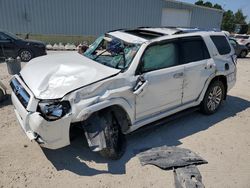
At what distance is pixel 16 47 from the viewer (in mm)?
10820

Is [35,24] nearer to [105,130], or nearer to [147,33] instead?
[147,33]

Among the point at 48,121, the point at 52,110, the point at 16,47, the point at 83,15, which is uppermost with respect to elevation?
the point at 83,15

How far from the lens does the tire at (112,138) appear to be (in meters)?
3.49

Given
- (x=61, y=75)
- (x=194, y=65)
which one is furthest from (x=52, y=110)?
(x=194, y=65)

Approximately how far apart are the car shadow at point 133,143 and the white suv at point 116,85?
227 mm

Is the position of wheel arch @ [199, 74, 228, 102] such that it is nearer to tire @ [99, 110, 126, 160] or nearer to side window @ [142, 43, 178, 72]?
side window @ [142, 43, 178, 72]

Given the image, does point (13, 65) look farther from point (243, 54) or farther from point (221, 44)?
point (243, 54)

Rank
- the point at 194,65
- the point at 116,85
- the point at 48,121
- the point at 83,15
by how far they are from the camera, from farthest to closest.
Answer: the point at 83,15
the point at 194,65
the point at 116,85
the point at 48,121

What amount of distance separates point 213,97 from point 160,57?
1.96 m

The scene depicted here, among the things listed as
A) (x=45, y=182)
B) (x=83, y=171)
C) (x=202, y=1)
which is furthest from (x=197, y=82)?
(x=202, y=1)

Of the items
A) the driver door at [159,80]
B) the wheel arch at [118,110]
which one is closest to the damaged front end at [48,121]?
the wheel arch at [118,110]

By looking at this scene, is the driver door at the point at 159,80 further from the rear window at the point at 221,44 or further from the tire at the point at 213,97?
the rear window at the point at 221,44

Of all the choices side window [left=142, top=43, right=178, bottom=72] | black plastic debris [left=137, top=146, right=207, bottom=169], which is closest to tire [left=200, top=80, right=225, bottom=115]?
side window [left=142, top=43, right=178, bottom=72]

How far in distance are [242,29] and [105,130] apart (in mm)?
44702
